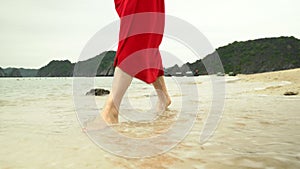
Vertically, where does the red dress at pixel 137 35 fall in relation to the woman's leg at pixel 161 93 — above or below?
above

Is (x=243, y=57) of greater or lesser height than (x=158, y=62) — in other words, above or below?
above

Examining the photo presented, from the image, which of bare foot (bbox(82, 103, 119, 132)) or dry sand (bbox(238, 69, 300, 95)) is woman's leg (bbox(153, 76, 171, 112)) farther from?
dry sand (bbox(238, 69, 300, 95))

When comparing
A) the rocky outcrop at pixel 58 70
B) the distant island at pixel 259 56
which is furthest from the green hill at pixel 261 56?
the rocky outcrop at pixel 58 70

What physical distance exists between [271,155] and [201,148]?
36 centimetres

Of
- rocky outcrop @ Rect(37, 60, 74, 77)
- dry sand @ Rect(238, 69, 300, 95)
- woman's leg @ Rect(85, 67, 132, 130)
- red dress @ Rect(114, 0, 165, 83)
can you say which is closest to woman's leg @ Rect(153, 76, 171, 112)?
red dress @ Rect(114, 0, 165, 83)

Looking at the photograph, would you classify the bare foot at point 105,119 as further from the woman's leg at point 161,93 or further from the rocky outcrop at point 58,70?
the rocky outcrop at point 58,70

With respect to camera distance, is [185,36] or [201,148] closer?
[201,148]

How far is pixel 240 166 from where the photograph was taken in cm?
112

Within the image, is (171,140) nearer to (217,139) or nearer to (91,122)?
(217,139)

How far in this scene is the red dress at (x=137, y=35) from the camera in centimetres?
233

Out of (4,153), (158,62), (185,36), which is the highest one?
(185,36)

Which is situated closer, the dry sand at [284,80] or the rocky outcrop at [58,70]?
the dry sand at [284,80]

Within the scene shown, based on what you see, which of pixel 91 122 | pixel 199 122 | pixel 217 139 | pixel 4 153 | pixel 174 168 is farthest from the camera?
pixel 199 122

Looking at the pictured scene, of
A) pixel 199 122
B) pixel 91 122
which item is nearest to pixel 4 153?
pixel 91 122
